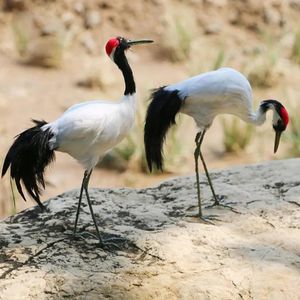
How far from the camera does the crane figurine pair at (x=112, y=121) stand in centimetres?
288

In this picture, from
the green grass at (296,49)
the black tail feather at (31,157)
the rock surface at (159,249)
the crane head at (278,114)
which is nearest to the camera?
the rock surface at (159,249)

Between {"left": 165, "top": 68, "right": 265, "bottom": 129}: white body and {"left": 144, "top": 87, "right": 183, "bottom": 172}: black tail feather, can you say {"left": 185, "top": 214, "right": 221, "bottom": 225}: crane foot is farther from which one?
{"left": 165, "top": 68, "right": 265, "bottom": 129}: white body

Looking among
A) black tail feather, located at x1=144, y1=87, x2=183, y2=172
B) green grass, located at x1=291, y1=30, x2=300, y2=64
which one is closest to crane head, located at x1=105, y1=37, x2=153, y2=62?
black tail feather, located at x1=144, y1=87, x2=183, y2=172

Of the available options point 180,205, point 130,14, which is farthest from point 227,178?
point 130,14

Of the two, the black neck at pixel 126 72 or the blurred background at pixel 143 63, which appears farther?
the blurred background at pixel 143 63

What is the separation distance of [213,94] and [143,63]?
4624 millimetres

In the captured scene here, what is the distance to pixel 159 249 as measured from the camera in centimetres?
297

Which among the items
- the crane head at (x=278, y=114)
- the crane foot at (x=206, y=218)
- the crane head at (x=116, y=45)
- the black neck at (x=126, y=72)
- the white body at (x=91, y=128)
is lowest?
the crane foot at (x=206, y=218)

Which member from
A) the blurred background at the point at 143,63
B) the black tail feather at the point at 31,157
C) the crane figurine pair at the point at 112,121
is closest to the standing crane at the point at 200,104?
the crane figurine pair at the point at 112,121

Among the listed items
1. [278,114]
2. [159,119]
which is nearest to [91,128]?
[159,119]

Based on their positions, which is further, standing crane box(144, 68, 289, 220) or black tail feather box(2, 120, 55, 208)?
standing crane box(144, 68, 289, 220)

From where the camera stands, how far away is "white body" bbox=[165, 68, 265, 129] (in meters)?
3.26

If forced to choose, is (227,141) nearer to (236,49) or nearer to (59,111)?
(59,111)

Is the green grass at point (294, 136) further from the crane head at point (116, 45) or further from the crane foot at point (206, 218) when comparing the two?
the crane head at point (116, 45)
